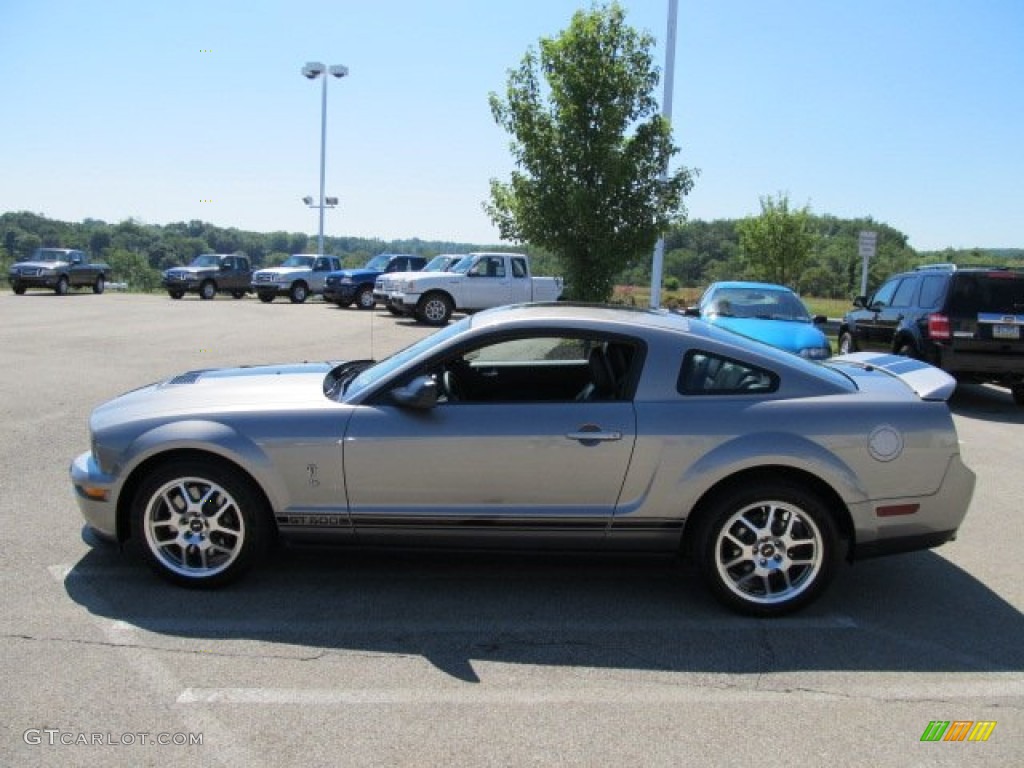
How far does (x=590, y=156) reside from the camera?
14.4 metres

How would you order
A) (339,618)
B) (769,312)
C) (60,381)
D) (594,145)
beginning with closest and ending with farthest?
1. (339,618)
2. (60,381)
3. (769,312)
4. (594,145)

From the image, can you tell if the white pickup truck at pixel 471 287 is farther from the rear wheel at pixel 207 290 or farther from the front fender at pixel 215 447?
the front fender at pixel 215 447

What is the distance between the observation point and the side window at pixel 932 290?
1103cm

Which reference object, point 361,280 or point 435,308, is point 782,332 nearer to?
point 435,308

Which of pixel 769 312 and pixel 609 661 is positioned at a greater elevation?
pixel 769 312

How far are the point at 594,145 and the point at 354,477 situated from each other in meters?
11.4

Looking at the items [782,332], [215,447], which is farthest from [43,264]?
[215,447]

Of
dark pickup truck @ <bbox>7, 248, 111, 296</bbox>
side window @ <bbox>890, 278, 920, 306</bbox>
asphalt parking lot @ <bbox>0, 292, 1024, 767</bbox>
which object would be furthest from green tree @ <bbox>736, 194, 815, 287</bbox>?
asphalt parking lot @ <bbox>0, 292, 1024, 767</bbox>

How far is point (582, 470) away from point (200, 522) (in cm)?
196

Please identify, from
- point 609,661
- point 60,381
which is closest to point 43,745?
point 609,661

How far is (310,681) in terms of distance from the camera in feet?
11.3

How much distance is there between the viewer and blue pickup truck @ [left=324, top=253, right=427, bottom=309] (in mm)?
27438

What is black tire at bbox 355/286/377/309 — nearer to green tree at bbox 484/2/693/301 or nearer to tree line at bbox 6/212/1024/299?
green tree at bbox 484/2/693/301

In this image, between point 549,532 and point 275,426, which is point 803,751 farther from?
point 275,426
